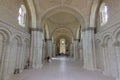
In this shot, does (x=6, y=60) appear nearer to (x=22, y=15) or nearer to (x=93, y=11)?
(x=22, y=15)

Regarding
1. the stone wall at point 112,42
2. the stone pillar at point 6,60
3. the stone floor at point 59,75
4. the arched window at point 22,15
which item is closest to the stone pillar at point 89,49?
the stone wall at point 112,42

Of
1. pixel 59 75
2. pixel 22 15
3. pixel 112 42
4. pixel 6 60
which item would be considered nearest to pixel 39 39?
pixel 22 15

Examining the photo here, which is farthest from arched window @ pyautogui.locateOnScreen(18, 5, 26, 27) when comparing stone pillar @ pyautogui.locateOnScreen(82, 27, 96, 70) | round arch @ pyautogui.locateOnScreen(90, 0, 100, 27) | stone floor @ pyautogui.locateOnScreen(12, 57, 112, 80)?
round arch @ pyautogui.locateOnScreen(90, 0, 100, 27)

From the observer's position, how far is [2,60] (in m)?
6.80

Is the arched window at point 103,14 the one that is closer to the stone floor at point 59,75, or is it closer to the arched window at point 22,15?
the stone floor at point 59,75

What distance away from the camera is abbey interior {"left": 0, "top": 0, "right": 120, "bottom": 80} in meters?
7.01

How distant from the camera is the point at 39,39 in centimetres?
1192

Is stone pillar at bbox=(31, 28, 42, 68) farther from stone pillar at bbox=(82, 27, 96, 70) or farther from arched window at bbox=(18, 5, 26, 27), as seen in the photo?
stone pillar at bbox=(82, 27, 96, 70)

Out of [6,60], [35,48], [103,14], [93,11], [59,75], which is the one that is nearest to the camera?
[6,60]

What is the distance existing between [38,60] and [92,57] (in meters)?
6.29

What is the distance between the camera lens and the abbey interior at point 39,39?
7008 mm

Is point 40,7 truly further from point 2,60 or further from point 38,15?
point 2,60

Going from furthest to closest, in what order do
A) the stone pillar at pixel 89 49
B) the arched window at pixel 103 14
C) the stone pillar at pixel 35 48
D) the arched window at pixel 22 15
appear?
the stone pillar at pixel 35 48
the stone pillar at pixel 89 49
the arched window at pixel 22 15
the arched window at pixel 103 14

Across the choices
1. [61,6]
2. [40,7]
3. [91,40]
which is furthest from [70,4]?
[91,40]
